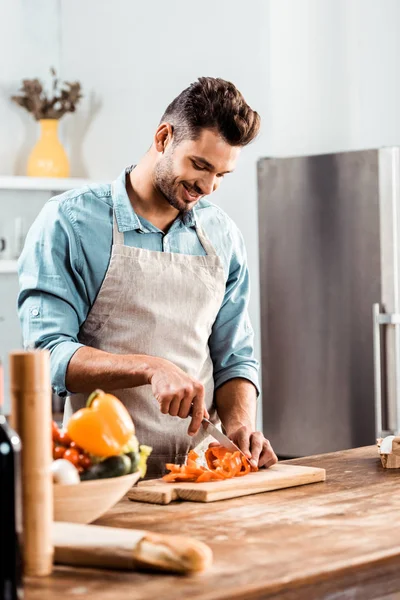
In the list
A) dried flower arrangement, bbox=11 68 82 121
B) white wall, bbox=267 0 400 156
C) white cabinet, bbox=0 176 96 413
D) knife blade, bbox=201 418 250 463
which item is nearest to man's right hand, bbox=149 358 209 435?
knife blade, bbox=201 418 250 463

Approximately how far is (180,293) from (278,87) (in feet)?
7.80

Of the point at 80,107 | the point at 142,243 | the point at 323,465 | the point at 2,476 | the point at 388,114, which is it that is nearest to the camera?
the point at 2,476

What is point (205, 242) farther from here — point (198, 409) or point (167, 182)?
point (198, 409)

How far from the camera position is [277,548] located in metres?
1.51

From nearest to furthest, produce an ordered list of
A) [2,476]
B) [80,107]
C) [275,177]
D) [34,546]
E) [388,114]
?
[2,476] < [34,546] < [275,177] < [388,114] < [80,107]

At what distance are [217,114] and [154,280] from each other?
43 centimetres

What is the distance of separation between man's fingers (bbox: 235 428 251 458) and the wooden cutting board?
0.37 ft

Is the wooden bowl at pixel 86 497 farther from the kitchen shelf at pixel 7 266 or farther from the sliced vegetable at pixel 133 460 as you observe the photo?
the kitchen shelf at pixel 7 266

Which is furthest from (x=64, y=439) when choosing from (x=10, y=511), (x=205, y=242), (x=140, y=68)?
(x=140, y=68)

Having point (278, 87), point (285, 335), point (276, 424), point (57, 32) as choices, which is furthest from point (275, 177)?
point (57, 32)

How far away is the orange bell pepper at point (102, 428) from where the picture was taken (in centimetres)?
158

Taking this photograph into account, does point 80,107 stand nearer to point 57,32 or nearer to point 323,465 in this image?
point 57,32

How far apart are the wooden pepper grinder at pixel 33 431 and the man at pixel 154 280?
84 centimetres

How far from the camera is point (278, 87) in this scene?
A: 15.3ft
